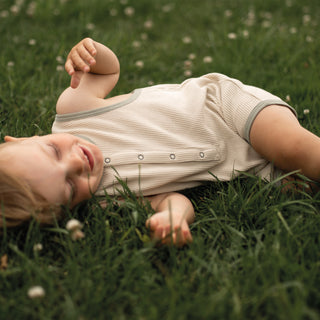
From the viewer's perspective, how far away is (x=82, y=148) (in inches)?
88.4

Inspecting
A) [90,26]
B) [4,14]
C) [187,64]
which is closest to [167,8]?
[90,26]

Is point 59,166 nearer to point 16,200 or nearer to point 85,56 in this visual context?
point 16,200

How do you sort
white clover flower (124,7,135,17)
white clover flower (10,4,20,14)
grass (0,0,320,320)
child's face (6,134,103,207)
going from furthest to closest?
1. white clover flower (124,7,135,17)
2. white clover flower (10,4,20,14)
3. child's face (6,134,103,207)
4. grass (0,0,320,320)

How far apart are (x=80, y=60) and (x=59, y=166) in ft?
2.25

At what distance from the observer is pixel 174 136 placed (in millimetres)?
2385

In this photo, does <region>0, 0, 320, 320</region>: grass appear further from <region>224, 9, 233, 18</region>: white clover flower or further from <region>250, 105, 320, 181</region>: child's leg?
<region>224, 9, 233, 18</region>: white clover flower

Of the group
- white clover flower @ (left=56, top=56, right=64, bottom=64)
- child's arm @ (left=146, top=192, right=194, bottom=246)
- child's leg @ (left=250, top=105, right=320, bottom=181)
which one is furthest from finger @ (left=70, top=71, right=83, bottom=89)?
white clover flower @ (left=56, top=56, right=64, bottom=64)

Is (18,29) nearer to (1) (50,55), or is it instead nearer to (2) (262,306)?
(1) (50,55)

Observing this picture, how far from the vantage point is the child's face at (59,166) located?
79.0 inches

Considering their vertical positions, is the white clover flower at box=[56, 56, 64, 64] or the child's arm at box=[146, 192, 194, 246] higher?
the white clover flower at box=[56, 56, 64, 64]

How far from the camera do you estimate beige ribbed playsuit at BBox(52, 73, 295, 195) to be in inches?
90.6

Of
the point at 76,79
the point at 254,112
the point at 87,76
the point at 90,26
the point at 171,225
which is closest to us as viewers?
the point at 171,225

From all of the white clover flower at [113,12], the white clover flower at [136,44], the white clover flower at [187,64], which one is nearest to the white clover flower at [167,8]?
the white clover flower at [113,12]

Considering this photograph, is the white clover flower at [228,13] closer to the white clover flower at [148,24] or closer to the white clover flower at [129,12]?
the white clover flower at [148,24]
